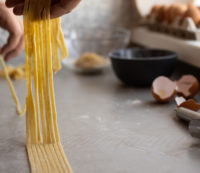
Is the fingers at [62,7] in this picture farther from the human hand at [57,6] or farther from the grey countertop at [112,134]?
the grey countertop at [112,134]

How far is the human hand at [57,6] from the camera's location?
56cm

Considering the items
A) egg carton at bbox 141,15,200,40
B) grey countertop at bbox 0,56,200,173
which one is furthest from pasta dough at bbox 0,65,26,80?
egg carton at bbox 141,15,200,40

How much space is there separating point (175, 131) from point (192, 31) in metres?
0.51

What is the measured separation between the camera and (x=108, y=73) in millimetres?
1174

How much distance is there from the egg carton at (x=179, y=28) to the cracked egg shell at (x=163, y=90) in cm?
30

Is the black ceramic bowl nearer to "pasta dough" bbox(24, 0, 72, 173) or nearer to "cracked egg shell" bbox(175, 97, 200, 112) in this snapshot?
"cracked egg shell" bbox(175, 97, 200, 112)

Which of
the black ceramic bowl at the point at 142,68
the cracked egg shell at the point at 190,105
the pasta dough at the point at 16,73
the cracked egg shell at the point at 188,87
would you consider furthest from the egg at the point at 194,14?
the pasta dough at the point at 16,73

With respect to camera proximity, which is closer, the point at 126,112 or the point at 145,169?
the point at 145,169

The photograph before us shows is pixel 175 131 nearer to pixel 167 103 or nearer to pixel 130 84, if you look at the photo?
pixel 167 103

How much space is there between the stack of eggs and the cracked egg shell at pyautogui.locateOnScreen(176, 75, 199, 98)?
25 cm

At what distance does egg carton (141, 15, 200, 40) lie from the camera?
105 cm

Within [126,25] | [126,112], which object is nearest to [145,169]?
[126,112]

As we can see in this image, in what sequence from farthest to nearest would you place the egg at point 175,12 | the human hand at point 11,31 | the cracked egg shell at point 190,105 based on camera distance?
the egg at point 175,12 < the human hand at point 11,31 < the cracked egg shell at point 190,105

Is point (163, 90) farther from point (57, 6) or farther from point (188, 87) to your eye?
point (57, 6)
